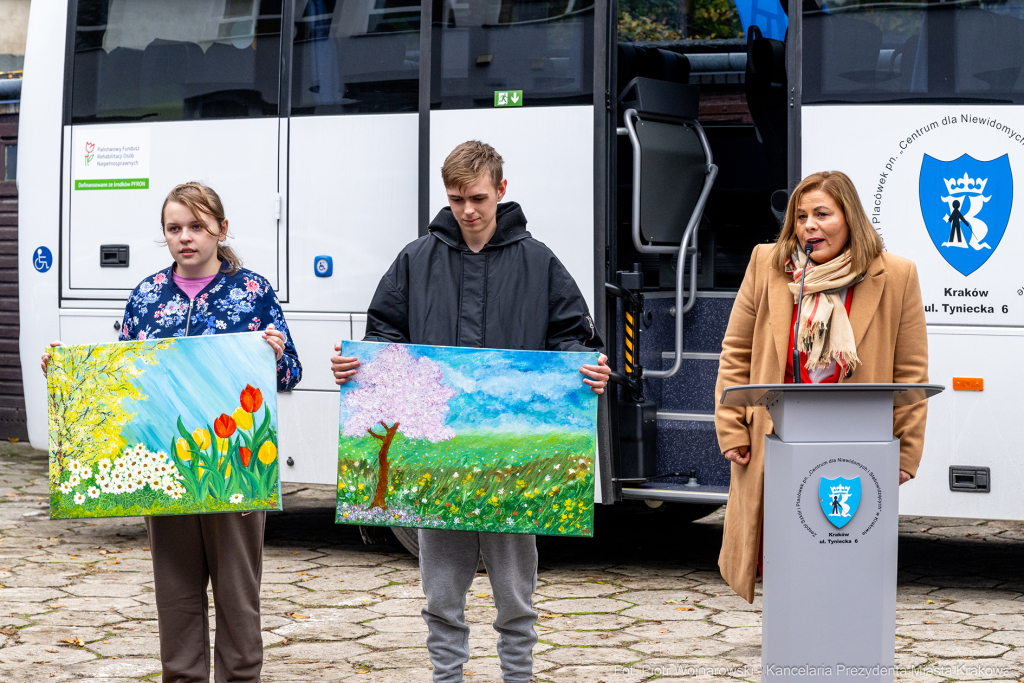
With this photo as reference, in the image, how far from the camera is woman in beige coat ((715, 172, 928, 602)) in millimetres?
3615

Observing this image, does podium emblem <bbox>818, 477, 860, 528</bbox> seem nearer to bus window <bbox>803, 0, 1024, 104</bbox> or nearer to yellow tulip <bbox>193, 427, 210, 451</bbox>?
yellow tulip <bbox>193, 427, 210, 451</bbox>

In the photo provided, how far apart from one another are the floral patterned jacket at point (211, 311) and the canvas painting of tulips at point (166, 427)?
6.0 inches

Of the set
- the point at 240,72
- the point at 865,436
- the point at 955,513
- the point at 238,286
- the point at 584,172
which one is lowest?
the point at 955,513

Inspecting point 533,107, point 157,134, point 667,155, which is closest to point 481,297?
point 533,107

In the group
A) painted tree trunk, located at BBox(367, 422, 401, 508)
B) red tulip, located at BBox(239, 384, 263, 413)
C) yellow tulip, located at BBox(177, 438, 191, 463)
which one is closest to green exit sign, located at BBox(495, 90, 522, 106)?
painted tree trunk, located at BBox(367, 422, 401, 508)

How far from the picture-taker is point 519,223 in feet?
12.8

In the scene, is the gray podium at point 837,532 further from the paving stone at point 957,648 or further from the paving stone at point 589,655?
the paving stone at point 957,648

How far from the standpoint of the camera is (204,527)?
384 cm

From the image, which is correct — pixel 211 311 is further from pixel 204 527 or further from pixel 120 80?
pixel 120 80

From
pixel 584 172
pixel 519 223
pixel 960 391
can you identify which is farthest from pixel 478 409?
pixel 960 391

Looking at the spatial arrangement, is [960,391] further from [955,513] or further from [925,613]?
[925,613]

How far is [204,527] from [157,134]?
3385mm

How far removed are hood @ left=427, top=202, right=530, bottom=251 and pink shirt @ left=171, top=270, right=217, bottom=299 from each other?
0.68 m

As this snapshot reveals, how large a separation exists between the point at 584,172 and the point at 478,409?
2270 millimetres
